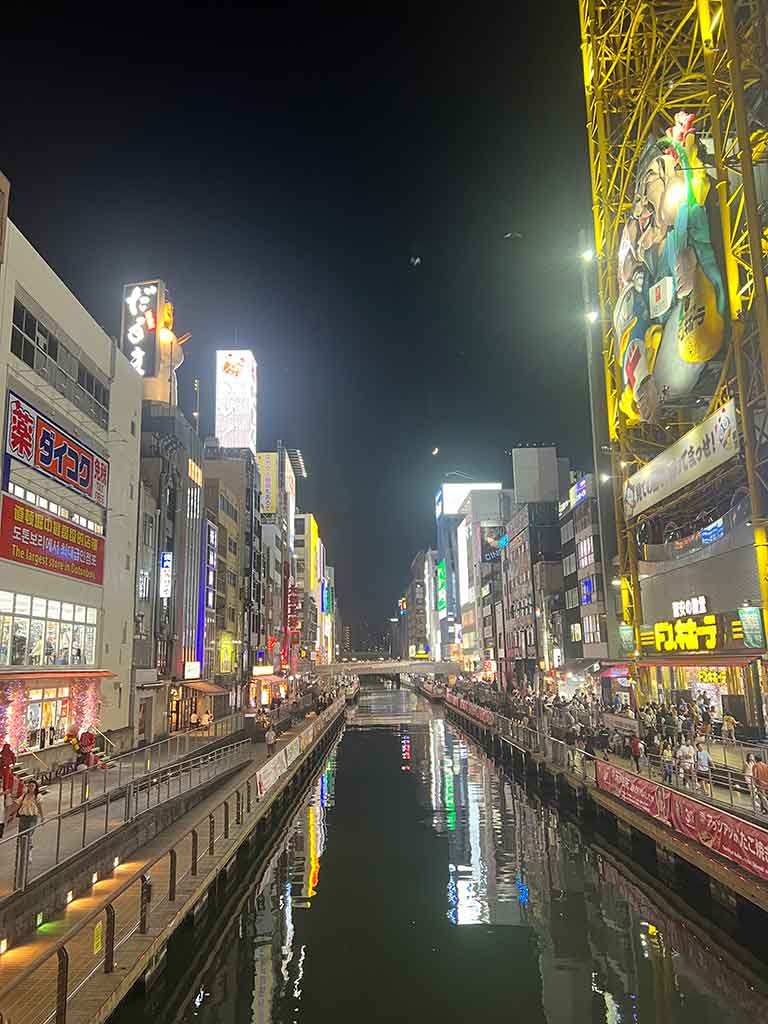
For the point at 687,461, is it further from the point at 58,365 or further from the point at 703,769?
the point at 58,365

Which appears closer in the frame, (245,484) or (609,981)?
(609,981)

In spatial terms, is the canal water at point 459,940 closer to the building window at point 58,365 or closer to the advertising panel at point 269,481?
the building window at point 58,365

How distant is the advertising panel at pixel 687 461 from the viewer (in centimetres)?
3400

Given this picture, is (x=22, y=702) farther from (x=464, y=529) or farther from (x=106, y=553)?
(x=464, y=529)

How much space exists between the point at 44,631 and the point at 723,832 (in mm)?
24700

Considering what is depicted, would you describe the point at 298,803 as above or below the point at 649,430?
below

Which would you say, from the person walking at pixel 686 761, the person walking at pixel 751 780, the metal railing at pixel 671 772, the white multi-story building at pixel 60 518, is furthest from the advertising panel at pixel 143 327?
the person walking at pixel 751 780

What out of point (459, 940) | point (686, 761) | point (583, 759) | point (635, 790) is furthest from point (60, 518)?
point (686, 761)

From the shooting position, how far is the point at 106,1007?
444 inches

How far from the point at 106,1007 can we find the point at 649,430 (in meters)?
45.8

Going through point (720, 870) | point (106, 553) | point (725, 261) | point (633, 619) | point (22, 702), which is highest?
point (725, 261)

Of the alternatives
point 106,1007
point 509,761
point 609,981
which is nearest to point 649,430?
point 509,761

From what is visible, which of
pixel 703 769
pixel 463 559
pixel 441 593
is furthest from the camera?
pixel 441 593

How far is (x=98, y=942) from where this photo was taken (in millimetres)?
13414
